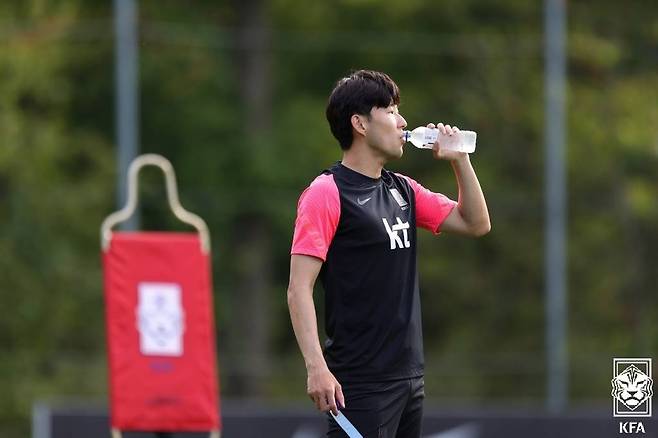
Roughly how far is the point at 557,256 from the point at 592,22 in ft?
14.2

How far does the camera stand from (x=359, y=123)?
5.68 meters

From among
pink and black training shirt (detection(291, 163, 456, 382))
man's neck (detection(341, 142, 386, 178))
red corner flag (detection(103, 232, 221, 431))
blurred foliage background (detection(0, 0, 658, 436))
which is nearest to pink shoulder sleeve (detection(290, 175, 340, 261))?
pink and black training shirt (detection(291, 163, 456, 382))

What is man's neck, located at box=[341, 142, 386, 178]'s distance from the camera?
225 inches

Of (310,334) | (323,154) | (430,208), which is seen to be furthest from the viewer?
(323,154)

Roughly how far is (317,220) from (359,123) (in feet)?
1.33

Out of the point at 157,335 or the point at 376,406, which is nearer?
the point at 376,406

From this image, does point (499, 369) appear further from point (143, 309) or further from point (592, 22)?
point (143, 309)

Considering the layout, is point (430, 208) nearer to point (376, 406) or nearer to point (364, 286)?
point (364, 286)

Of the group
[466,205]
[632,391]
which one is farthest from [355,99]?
[632,391]

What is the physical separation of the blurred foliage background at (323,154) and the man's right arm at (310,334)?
13.3 meters

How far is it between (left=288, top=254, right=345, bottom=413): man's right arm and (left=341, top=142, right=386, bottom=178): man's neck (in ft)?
1.33

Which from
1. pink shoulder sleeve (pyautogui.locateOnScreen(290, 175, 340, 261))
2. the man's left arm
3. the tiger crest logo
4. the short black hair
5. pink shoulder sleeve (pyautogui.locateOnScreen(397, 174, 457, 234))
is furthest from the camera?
the tiger crest logo

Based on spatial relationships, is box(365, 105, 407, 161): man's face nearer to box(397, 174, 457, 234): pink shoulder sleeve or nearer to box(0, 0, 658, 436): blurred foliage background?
box(397, 174, 457, 234): pink shoulder sleeve

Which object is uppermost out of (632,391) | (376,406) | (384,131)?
(384,131)
